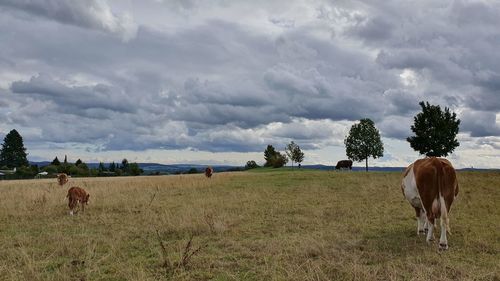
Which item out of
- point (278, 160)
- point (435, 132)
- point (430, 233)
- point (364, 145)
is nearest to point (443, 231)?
point (430, 233)

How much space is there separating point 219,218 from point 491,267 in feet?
26.3

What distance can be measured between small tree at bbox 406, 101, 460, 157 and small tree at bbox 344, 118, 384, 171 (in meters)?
14.5

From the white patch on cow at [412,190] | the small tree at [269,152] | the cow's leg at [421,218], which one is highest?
the small tree at [269,152]

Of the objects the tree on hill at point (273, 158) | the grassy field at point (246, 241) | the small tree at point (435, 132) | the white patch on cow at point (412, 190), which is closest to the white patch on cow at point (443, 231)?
the grassy field at point (246, 241)

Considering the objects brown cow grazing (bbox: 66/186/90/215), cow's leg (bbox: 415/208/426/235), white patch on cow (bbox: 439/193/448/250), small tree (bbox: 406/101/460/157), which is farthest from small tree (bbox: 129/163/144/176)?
white patch on cow (bbox: 439/193/448/250)

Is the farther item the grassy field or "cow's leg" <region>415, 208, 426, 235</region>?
"cow's leg" <region>415, 208, 426, 235</region>

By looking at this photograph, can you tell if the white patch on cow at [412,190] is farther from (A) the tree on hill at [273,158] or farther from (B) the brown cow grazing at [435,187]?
(A) the tree on hill at [273,158]

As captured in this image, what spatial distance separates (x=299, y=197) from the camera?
66.5ft

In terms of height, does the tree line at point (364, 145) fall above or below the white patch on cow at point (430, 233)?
above

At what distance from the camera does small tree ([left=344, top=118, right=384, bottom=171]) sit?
71250 mm

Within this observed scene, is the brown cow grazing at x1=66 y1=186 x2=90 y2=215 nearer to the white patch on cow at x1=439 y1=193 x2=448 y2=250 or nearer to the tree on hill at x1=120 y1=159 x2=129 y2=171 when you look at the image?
the white patch on cow at x1=439 y1=193 x2=448 y2=250

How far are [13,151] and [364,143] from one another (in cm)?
9890

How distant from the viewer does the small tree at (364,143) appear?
71.2 meters

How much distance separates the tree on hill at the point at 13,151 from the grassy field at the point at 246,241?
11545 centimetres
